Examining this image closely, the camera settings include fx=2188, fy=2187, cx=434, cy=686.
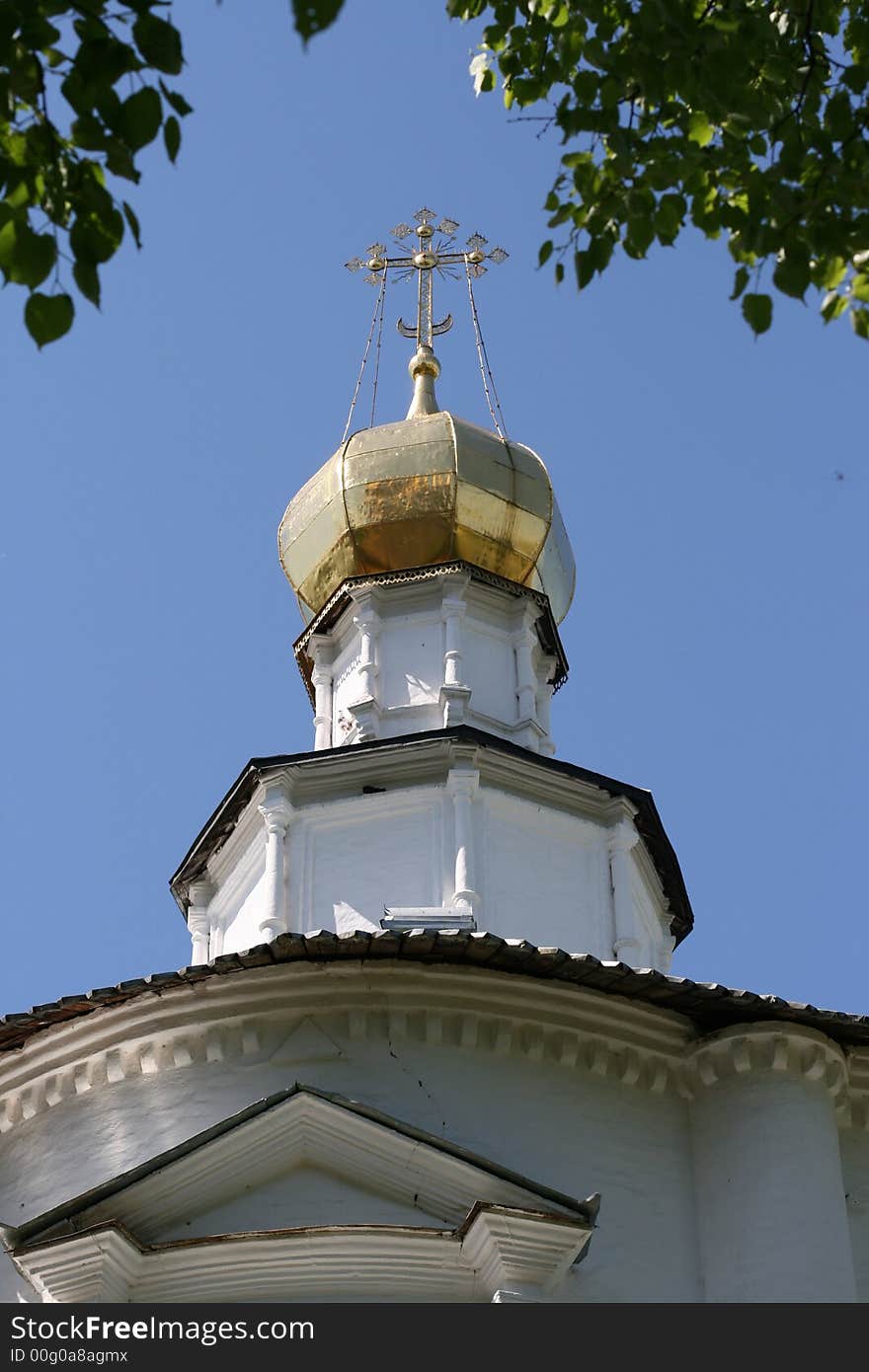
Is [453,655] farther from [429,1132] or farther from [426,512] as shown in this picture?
[429,1132]

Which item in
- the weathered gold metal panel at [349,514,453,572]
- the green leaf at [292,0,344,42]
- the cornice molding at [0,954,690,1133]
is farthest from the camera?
the weathered gold metal panel at [349,514,453,572]

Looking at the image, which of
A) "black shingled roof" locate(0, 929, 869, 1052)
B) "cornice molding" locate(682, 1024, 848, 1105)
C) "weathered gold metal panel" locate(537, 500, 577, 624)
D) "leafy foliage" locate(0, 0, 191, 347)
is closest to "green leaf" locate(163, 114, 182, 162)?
"leafy foliage" locate(0, 0, 191, 347)

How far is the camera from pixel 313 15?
507 cm

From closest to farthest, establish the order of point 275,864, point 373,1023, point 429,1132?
1. point 429,1132
2. point 373,1023
3. point 275,864

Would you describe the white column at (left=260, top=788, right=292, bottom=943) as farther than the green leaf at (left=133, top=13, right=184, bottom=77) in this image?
Yes

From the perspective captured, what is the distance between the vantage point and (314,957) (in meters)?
10.3

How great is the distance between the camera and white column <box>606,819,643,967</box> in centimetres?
1288

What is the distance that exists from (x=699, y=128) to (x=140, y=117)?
185 centimetres

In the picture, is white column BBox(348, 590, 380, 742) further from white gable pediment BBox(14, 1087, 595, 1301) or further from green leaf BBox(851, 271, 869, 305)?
green leaf BBox(851, 271, 869, 305)

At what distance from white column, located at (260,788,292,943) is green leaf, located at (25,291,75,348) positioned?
24.0ft

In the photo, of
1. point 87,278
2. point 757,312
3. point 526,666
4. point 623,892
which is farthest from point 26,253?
point 526,666

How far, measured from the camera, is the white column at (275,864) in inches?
502
